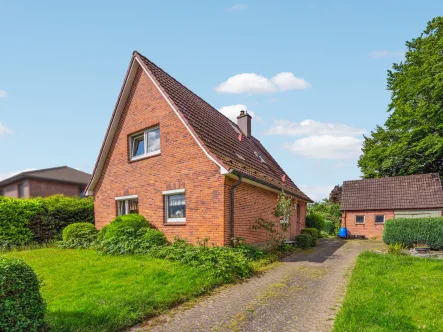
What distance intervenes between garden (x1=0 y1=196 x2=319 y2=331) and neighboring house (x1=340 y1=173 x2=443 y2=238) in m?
11.6

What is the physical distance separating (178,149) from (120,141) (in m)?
4.49

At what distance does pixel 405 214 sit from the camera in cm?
2162

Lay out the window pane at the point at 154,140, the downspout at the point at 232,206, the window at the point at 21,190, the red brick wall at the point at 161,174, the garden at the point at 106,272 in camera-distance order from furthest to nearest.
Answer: the window at the point at 21,190, the window pane at the point at 154,140, the red brick wall at the point at 161,174, the downspout at the point at 232,206, the garden at the point at 106,272

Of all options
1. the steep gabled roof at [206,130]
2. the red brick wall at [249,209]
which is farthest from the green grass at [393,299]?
the steep gabled roof at [206,130]

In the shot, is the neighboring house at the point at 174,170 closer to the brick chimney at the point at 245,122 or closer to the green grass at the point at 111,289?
the green grass at the point at 111,289

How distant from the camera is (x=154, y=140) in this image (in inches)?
486

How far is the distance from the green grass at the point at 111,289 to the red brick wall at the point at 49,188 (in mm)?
22903

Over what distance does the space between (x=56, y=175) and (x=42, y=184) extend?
2.39m

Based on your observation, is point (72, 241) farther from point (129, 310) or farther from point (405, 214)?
point (405, 214)

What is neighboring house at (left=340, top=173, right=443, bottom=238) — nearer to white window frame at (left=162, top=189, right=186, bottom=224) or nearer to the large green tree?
the large green tree

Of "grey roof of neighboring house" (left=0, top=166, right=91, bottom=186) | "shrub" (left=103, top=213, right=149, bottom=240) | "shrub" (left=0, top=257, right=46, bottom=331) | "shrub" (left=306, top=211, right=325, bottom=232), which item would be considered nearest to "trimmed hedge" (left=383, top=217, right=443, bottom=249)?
"shrub" (left=306, top=211, right=325, bottom=232)

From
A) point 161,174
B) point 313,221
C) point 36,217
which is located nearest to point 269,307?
point 161,174

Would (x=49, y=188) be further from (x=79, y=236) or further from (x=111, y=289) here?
(x=111, y=289)

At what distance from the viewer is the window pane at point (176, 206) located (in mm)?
10758
